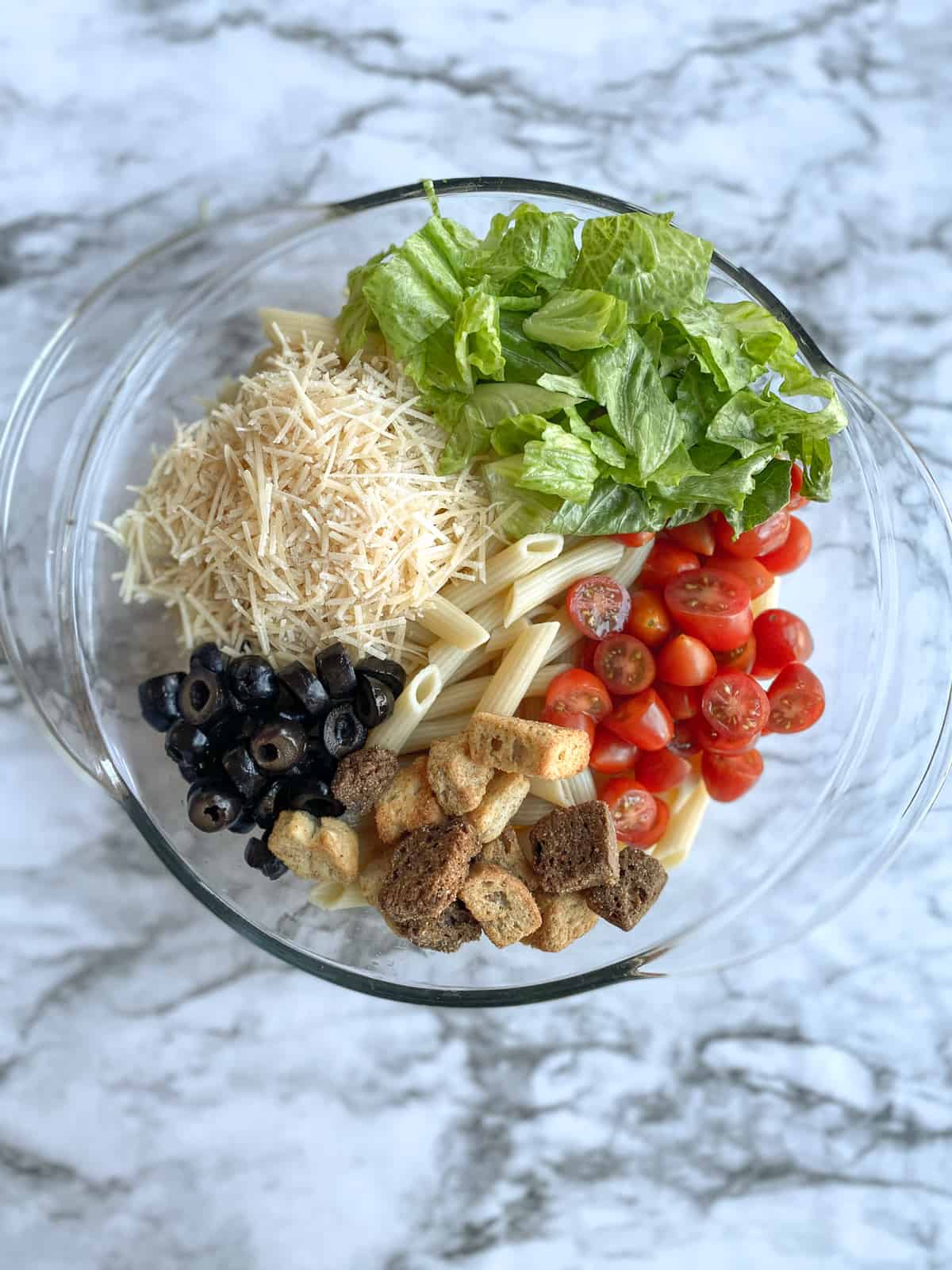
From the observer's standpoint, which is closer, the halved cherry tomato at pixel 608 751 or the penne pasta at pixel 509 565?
the penne pasta at pixel 509 565

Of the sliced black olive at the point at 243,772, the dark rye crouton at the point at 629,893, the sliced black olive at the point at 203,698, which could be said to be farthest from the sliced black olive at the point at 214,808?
the dark rye crouton at the point at 629,893

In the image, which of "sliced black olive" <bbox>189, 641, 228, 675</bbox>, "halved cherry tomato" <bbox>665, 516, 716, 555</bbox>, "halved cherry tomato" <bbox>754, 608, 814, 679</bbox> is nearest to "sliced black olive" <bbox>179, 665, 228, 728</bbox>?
"sliced black olive" <bbox>189, 641, 228, 675</bbox>

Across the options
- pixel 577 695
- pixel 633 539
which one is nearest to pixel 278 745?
pixel 577 695

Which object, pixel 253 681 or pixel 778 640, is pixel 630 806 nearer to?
pixel 778 640

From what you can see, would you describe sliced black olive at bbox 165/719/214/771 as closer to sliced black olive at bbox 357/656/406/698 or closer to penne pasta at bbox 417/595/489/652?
sliced black olive at bbox 357/656/406/698

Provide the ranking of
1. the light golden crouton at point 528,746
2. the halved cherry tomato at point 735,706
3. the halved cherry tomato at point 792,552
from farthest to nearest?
the halved cherry tomato at point 792,552, the halved cherry tomato at point 735,706, the light golden crouton at point 528,746

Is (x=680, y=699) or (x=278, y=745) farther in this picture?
(x=680, y=699)

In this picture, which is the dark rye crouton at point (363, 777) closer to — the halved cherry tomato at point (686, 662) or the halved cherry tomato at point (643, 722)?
the halved cherry tomato at point (643, 722)
